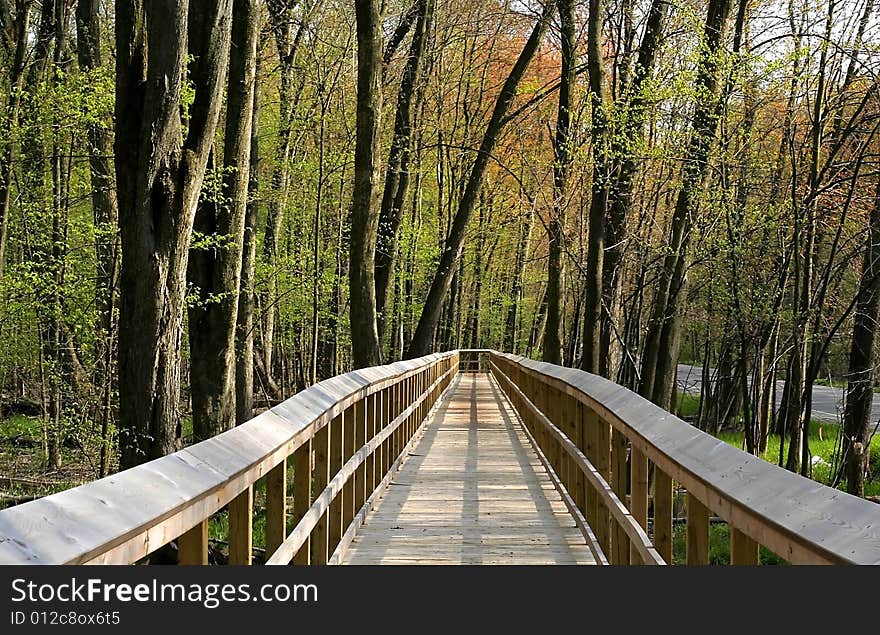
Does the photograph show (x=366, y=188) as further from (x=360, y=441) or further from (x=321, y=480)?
(x=321, y=480)

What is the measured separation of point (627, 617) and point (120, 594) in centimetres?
109

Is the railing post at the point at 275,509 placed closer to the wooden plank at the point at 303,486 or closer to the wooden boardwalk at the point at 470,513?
the wooden plank at the point at 303,486

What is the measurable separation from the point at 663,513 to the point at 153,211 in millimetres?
6147

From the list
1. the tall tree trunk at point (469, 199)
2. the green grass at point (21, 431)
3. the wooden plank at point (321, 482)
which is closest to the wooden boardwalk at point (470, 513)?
the wooden plank at point (321, 482)

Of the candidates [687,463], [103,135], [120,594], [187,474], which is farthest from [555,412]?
[103,135]

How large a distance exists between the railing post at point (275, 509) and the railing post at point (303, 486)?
1.91 ft

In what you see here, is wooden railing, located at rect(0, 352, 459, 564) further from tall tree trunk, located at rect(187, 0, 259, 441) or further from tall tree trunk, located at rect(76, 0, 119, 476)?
tall tree trunk, located at rect(76, 0, 119, 476)

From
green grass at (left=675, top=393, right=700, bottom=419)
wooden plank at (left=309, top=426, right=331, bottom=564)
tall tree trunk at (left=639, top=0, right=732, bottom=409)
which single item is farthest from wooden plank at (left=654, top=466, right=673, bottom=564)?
green grass at (left=675, top=393, right=700, bottom=419)

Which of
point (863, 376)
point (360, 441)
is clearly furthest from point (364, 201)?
point (360, 441)

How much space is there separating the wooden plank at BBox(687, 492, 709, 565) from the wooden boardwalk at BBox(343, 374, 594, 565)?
3259 millimetres

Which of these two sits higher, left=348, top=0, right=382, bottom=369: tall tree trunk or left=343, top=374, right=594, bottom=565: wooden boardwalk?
left=348, top=0, right=382, bottom=369: tall tree trunk

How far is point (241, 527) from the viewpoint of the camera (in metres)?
3.58

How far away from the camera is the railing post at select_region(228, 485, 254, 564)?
3514mm

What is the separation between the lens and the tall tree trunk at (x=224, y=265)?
40.0ft
